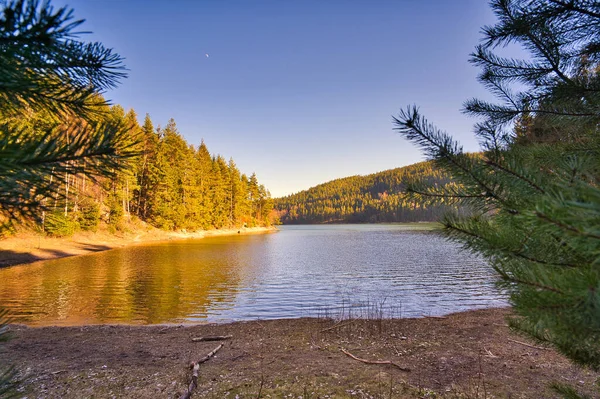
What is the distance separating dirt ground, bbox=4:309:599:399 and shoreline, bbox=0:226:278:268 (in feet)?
36.9

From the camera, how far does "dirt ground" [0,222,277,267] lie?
23812mm

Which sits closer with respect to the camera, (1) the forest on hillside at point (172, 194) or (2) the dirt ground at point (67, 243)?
(2) the dirt ground at point (67, 243)

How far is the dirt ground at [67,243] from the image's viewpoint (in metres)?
23.8

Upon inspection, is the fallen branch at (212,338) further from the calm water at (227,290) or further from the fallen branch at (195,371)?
the calm water at (227,290)

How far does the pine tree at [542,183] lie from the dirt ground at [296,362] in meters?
4.12

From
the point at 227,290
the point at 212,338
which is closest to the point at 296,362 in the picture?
the point at 212,338

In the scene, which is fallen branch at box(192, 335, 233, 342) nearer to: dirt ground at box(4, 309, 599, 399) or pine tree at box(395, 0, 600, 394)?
dirt ground at box(4, 309, 599, 399)

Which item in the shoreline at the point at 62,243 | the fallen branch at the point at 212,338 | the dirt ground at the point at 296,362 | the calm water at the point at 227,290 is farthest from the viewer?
the shoreline at the point at 62,243

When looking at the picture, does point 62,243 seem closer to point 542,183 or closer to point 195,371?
point 195,371

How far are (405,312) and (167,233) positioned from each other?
146ft

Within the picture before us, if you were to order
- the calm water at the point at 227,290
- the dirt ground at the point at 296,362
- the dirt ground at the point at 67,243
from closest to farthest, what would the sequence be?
the dirt ground at the point at 296,362
the calm water at the point at 227,290
the dirt ground at the point at 67,243

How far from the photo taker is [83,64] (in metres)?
1.54

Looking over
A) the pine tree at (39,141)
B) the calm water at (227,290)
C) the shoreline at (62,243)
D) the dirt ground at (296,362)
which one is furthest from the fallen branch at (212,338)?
the shoreline at (62,243)

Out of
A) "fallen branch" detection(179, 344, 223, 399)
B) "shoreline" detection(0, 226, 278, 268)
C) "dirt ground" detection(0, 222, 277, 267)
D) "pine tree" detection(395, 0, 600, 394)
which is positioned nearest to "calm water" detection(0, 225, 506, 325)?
"shoreline" detection(0, 226, 278, 268)
